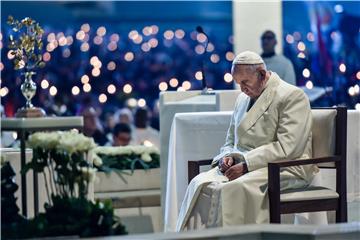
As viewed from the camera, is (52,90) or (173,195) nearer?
(173,195)

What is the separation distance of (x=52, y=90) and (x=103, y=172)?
294cm

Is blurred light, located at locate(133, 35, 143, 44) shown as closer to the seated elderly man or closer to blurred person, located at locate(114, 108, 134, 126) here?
blurred person, located at locate(114, 108, 134, 126)

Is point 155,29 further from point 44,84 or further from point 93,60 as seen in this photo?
point 44,84

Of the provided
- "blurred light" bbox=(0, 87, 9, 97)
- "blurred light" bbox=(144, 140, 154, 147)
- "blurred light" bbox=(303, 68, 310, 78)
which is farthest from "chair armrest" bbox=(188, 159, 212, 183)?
"blurred light" bbox=(303, 68, 310, 78)

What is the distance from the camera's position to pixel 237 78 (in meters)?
5.39

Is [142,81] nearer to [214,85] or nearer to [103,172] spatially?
[214,85]

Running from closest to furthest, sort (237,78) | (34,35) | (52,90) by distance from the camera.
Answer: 1. (237,78)
2. (34,35)
3. (52,90)

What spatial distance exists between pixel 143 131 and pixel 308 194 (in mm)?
3838

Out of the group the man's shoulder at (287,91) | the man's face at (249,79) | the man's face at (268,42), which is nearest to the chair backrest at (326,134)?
the man's shoulder at (287,91)

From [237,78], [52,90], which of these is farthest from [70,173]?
[52,90]

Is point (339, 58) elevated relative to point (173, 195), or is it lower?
elevated

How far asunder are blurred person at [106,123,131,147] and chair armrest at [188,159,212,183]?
2968 mm

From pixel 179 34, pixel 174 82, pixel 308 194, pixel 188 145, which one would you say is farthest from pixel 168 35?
pixel 308 194

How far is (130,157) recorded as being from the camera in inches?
294
